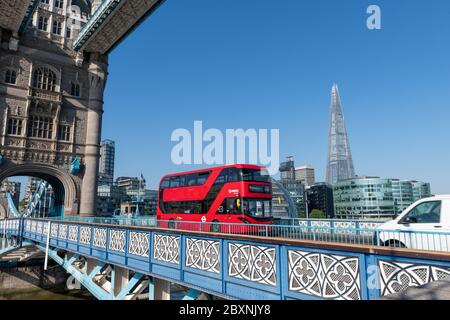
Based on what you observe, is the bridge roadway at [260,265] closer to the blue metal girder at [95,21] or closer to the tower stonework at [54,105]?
the tower stonework at [54,105]

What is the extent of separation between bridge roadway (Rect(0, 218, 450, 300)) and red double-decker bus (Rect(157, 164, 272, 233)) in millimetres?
4409

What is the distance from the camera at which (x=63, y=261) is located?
62.4 feet

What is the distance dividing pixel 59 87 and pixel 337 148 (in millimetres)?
178642

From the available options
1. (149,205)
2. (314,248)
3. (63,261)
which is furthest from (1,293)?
(149,205)

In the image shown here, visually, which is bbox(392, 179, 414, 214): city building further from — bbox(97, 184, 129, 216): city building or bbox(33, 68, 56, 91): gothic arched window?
bbox(33, 68, 56, 91): gothic arched window

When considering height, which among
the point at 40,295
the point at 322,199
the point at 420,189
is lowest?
the point at 40,295

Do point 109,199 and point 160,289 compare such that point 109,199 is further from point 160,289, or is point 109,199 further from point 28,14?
point 160,289

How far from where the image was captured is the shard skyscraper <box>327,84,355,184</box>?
18250 centimetres

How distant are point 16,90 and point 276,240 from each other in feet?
106

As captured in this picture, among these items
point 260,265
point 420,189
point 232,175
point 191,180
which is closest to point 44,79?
point 191,180

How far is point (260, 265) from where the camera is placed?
286 inches

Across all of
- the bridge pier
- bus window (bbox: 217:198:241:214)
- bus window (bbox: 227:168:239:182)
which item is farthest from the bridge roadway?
bus window (bbox: 227:168:239:182)

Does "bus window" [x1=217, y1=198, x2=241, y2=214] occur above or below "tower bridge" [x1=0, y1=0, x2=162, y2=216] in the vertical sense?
below
